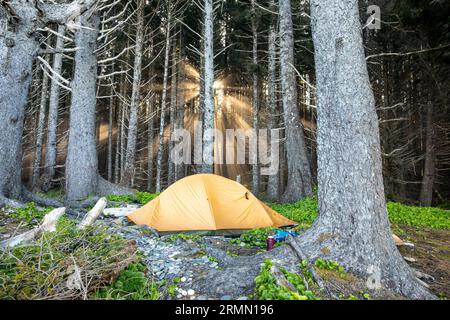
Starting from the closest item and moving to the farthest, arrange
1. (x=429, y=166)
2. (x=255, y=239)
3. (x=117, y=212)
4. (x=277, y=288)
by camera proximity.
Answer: (x=277, y=288)
(x=255, y=239)
(x=117, y=212)
(x=429, y=166)

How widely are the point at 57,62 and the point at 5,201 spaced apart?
9.69 metres

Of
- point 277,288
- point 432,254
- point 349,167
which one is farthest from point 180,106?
point 277,288

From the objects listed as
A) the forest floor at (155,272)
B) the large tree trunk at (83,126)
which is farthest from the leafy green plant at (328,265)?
the large tree trunk at (83,126)

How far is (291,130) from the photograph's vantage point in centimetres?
1055

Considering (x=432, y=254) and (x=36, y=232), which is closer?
(x=36, y=232)

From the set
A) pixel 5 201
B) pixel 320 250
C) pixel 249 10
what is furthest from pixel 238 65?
pixel 320 250

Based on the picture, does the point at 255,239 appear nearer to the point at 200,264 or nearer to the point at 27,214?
the point at 200,264

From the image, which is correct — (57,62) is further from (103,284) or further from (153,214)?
(103,284)

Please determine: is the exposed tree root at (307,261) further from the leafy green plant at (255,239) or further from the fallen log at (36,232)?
the fallen log at (36,232)

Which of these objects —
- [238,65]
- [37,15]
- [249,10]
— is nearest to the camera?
[37,15]

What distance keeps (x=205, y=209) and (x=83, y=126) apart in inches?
207

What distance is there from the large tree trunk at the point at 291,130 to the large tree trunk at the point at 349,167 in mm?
6942

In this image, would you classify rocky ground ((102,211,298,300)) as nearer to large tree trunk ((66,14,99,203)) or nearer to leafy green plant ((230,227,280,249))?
leafy green plant ((230,227,280,249))
